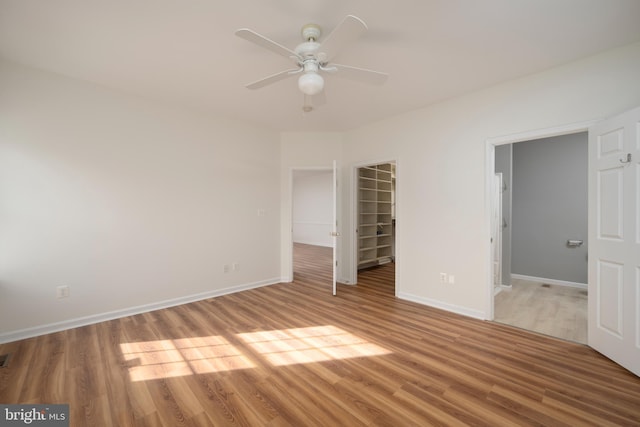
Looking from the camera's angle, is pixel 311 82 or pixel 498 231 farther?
pixel 498 231

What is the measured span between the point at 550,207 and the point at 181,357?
618 cm

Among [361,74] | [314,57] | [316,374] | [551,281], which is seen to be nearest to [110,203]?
[314,57]

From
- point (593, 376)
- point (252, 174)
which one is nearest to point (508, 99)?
point (593, 376)

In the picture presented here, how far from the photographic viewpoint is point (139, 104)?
11.4 feet

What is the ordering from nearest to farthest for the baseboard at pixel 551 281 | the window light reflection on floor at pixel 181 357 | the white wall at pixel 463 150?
the window light reflection on floor at pixel 181 357 → the white wall at pixel 463 150 → the baseboard at pixel 551 281

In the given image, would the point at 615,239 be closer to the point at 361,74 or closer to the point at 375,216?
the point at 361,74

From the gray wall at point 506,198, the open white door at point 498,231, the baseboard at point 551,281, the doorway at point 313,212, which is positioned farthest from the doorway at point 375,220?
the baseboard at point 551,281

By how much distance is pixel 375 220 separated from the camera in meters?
6.38

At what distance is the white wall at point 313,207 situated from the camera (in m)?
9.88

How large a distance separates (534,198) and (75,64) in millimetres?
7091

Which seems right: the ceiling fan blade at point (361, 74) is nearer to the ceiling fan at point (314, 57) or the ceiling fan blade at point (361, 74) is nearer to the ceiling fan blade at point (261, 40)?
the ceiling fan at point (314, 57)

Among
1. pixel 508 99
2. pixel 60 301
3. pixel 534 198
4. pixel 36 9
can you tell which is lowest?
pixel 60 301

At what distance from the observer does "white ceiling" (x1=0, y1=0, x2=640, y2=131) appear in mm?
1938

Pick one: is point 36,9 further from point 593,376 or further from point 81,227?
point 593,376
